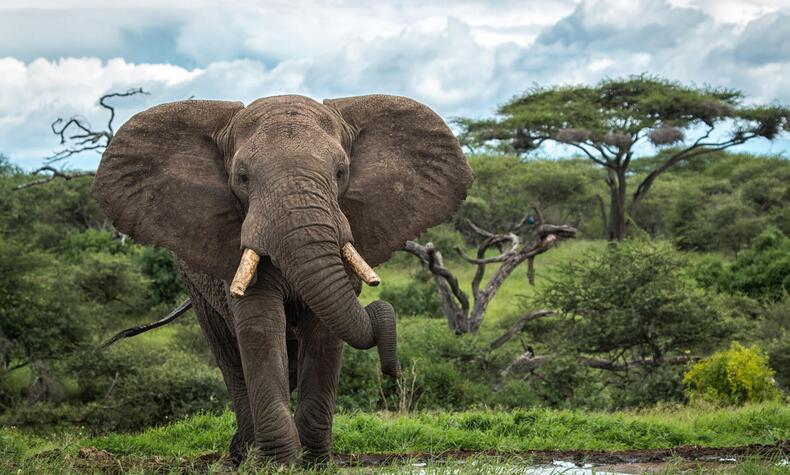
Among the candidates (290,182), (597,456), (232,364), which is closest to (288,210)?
(290,182)

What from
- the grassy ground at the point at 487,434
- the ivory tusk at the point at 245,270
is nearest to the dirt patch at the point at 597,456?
the grassy ground at the point at 487,434

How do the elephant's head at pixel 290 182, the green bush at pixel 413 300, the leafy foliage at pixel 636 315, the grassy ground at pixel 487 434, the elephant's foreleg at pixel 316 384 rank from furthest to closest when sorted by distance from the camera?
1. the green bush at pixel 413 300
2. the leafy foliage at pixel 636 315
3. the grassy ground at pixel 487 434
4. the elephant's foreleg at pixel 316 384
5. the elephant's head at pixel 290 182

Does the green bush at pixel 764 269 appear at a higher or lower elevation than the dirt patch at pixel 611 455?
higher

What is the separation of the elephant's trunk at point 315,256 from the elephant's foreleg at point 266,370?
1.64 ft

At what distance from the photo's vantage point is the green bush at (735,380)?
1239cm

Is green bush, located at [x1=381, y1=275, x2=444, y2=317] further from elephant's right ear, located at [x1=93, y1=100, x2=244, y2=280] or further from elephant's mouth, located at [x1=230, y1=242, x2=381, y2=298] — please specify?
elephant's mouth, located at [x1=230, y1=242, x2=381, y2=298]

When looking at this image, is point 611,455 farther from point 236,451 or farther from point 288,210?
point 288,210

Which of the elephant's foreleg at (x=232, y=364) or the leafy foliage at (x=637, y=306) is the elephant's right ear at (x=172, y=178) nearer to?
the elephant's foreleg at (x=232, y=364)

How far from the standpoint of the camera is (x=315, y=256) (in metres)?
5.28

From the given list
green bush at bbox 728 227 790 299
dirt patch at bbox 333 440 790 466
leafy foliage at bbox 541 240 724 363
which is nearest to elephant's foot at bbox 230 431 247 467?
dirt patch at bbox 333 440 790 466

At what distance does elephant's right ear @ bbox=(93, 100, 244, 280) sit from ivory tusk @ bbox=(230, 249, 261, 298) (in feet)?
2.15

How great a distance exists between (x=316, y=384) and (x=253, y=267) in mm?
1271

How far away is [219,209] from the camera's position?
238 inches

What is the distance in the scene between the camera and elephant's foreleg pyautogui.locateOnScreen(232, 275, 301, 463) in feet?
19.0
